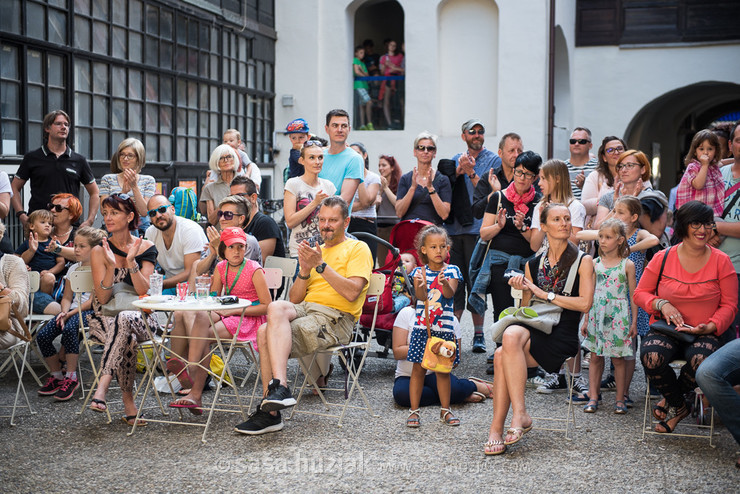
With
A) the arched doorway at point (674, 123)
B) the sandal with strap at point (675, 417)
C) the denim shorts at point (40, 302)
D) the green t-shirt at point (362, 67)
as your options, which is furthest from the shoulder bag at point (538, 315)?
the arched doorway at point (674, 123)

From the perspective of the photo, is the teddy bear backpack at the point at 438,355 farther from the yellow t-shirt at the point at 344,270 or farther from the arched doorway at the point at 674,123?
the arched doorway at the point at 674,123

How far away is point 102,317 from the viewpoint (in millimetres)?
5887

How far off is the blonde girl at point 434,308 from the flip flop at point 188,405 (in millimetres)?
1299

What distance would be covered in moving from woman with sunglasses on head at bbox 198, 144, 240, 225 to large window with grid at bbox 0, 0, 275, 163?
3038mm

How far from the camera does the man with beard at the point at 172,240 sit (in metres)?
6.31

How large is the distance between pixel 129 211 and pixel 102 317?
72 centimetres

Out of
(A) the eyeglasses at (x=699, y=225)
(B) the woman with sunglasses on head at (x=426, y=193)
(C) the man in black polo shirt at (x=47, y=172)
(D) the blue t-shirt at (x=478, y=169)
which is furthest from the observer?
(C) the man in black polo shirt at (x=47, y=172)

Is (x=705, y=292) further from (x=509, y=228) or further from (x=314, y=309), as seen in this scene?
(x=314, y=309)

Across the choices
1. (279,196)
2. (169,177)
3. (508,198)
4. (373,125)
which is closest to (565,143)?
(373,125)

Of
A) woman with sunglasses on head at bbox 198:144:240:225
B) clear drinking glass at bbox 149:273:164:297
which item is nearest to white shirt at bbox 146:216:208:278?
clear drinking glass at bbox 149:273:164:297

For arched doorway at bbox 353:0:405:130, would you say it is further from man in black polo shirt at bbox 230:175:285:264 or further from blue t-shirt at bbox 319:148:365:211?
man in black polo shirt at bbox 230:175:285:264

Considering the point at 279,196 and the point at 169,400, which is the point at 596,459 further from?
the point at 279,196

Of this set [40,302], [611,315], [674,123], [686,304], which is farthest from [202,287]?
[674,123]

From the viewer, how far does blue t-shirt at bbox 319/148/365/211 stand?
7.21 m
